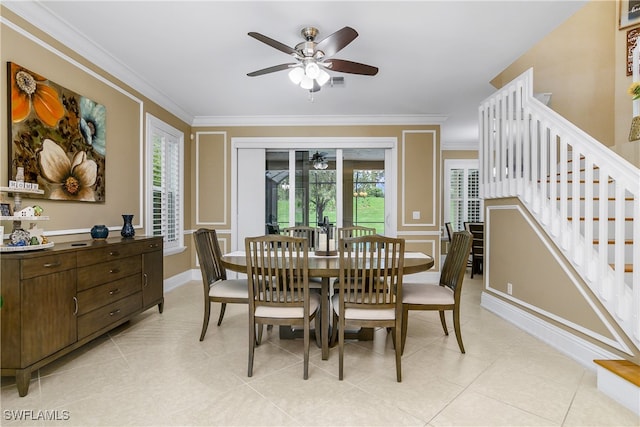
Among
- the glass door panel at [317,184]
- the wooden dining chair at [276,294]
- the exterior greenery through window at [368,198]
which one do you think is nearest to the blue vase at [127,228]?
the wooden dining chair at [276,294]

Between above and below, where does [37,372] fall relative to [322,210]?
below

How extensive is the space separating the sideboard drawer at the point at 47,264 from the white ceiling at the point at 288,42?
5.95 ft

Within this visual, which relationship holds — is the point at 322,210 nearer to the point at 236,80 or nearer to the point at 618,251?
the point at 236,80

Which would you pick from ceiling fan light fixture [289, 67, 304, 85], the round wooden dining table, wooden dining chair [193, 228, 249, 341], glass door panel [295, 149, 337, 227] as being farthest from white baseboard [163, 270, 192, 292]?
ceiling fan light fixture [289, 67, 304, 85]

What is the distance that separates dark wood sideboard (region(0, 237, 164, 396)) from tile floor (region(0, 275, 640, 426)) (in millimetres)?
209

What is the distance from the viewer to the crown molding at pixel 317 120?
16.3ft

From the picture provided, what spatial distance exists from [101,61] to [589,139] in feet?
14.2

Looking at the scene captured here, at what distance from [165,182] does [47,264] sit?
251cm

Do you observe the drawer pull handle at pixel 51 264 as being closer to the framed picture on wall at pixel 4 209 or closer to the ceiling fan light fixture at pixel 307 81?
the framed picture on wall at pixel 4 209

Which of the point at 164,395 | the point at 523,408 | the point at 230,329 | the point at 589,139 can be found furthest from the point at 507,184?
the point at 164,395

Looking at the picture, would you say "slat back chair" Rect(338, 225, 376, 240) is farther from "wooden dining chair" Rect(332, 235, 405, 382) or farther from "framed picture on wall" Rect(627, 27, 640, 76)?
"framed picture on wall" Rect(627, 27, 640, 76)

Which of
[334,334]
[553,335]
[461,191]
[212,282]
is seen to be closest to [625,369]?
[553,335]

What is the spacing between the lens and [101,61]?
9.86 ft

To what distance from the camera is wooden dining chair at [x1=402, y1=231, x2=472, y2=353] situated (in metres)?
2.37
